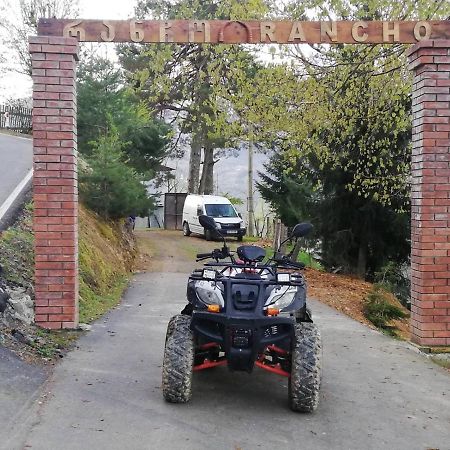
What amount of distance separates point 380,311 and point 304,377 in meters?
6.99

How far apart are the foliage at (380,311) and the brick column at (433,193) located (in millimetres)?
3548

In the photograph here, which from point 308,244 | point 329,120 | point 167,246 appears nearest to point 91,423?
point 329,120

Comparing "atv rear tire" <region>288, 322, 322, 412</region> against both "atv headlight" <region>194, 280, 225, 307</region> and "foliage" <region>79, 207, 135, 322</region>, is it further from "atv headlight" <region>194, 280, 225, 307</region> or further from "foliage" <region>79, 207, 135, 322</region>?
"foliage" <region>79, 207, 135, 322</region>

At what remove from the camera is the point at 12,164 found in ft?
58.6

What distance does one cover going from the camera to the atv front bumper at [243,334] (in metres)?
4.98

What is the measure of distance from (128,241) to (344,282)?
720 cm

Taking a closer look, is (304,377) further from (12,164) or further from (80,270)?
(12,164)

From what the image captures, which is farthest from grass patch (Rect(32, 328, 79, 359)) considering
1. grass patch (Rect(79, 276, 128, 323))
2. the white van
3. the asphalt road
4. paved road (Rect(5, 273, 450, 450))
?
the white van

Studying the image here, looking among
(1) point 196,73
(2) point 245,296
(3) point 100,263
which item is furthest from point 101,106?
(2) point 245,296

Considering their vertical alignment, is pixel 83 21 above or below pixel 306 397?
above

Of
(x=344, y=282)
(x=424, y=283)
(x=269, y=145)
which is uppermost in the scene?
(x=269, y=145)

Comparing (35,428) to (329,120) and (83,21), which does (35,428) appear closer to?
(83,21)

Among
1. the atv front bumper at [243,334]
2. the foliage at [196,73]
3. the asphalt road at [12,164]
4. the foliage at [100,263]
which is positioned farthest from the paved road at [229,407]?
the asphalt road at [12,164]

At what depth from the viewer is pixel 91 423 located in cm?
471
